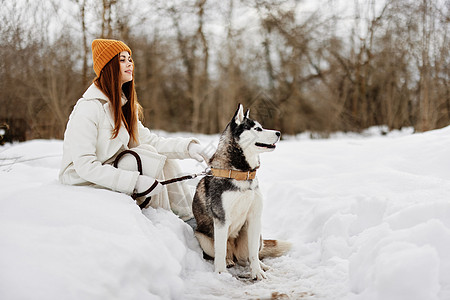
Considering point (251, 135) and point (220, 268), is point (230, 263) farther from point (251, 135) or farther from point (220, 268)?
point (251, 135)

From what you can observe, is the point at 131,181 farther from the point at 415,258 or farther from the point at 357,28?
the point at 357,28

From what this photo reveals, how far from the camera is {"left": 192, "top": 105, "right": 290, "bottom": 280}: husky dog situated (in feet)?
9.47

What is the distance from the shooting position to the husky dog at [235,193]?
2887 millimetres

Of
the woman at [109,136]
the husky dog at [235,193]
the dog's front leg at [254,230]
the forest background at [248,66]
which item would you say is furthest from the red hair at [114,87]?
the forest background at [248,66]

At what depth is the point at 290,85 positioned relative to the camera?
40.7 feet

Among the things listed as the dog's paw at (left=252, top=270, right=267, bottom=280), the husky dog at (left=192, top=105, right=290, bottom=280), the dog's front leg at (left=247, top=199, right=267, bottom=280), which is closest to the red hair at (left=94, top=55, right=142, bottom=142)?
the husky dog at (left=192, top=105, right=290, bottom=280)

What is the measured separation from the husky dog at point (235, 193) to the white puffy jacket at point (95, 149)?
0.54 meters

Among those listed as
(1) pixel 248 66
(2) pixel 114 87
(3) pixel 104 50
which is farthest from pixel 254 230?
(1) pixel 248 66

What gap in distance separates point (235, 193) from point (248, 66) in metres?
9.59

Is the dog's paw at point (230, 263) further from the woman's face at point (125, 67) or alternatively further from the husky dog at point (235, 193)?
the woman's face at point (125, 67)

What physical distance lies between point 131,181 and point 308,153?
203 inches

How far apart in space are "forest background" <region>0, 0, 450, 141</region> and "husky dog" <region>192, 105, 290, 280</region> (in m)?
5.96

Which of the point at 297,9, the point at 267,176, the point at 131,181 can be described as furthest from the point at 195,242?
the point at 297,9

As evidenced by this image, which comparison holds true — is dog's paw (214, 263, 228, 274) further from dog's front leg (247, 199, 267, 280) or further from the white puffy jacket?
the white puffy jacket
